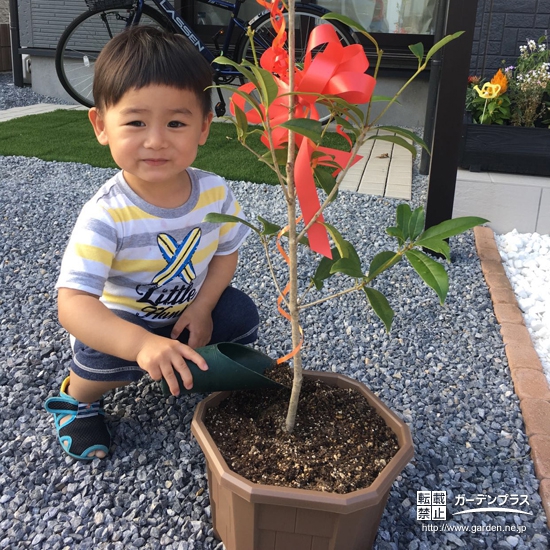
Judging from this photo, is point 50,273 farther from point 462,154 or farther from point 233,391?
point 462,154

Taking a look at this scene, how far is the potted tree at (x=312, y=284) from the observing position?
0.86m

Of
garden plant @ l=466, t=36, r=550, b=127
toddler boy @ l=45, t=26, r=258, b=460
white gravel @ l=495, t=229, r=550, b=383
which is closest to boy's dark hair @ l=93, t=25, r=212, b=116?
toddler boy @ l=45, t=26, r=258, b=460

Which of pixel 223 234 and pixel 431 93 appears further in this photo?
pixel 431 93

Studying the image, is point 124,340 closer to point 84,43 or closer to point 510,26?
point 510,26

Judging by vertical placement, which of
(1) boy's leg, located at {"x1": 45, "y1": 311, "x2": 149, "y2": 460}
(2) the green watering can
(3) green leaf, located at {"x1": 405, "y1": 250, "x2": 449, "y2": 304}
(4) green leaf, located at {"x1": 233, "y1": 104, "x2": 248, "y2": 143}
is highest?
(4) green leaf, located at {"x1": 233, "y1": 104, "x2": 248, "y2": 143}

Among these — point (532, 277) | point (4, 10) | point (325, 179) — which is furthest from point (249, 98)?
point (4, 10)

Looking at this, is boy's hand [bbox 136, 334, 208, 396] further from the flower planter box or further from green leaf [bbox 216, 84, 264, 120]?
the flower planter box

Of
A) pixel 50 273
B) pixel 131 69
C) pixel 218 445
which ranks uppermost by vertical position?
pixel 131 69

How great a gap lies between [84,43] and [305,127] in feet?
18.1

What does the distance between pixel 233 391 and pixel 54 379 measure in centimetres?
67

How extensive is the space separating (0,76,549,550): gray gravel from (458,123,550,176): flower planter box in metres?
0.70

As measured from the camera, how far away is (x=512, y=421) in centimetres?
155

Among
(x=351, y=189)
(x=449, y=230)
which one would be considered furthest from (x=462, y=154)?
(x=449, y=230)

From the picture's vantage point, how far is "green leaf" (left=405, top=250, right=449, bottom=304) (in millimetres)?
779
